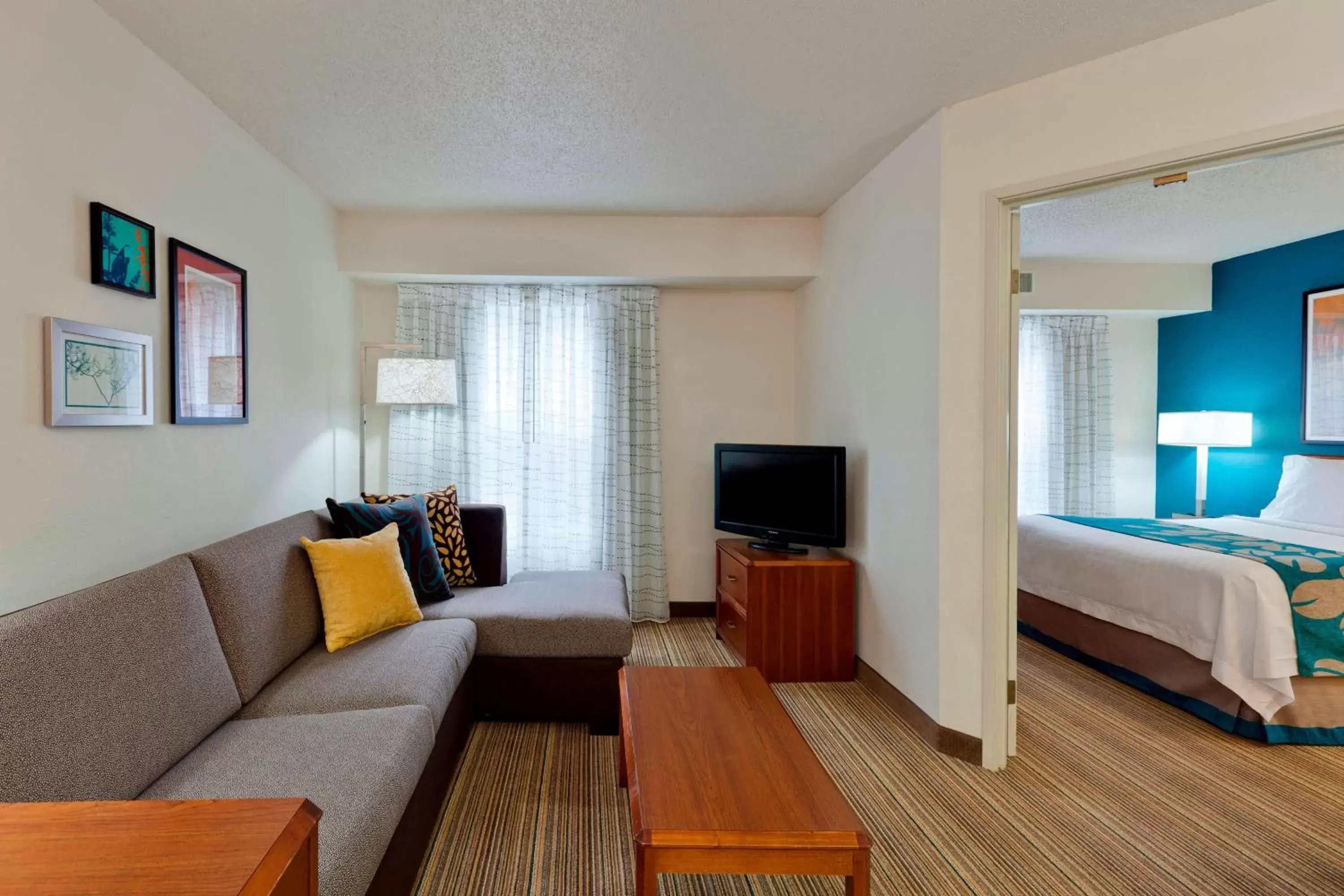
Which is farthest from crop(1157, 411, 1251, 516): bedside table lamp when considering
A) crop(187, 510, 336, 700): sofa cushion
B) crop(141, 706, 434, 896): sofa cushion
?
crop(187, 510, 336, 700): sofa cushion

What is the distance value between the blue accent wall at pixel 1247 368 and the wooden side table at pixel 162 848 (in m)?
5.90

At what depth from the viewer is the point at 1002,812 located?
2381mm

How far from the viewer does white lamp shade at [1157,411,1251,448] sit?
194 inches

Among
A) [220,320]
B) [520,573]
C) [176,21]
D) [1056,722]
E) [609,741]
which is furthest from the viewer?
[520,573]

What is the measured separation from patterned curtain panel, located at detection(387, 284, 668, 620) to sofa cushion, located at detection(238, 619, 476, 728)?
6.01 ft

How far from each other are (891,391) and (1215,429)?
3.34 m

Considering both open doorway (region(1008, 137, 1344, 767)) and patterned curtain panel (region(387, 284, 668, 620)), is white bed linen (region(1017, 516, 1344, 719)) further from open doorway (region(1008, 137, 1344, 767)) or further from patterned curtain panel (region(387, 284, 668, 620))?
patterned curtain panel (region(387, 284, 668, 620))

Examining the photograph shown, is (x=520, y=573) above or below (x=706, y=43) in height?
below

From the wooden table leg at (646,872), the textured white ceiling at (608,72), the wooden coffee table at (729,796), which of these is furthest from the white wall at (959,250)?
the wooden table leg at (646,872)

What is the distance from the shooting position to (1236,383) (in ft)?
16.8

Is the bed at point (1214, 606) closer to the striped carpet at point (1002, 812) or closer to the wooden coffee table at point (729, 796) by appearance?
the striped carpet at point (1002, 812)

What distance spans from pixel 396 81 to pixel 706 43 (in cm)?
113

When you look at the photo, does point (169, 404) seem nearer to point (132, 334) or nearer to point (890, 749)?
point (132, 334)

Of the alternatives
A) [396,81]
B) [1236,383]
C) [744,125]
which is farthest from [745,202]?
[1236,383]
